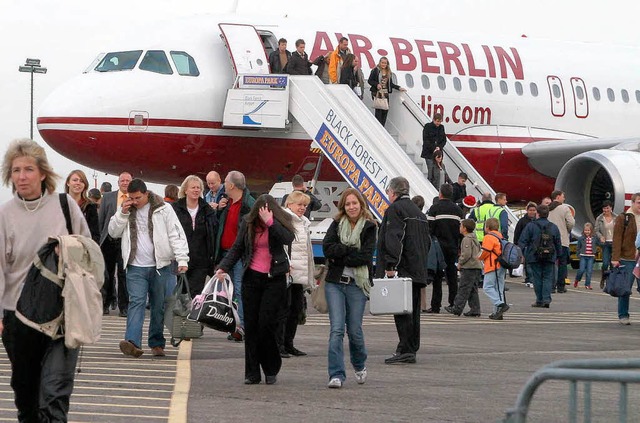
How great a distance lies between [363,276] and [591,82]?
20.2m

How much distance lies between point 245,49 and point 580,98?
28.8 ft

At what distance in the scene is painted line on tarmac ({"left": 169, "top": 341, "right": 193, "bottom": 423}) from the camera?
939 centimetres

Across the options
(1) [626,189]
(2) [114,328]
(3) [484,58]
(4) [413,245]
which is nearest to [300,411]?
(4) [413,245]

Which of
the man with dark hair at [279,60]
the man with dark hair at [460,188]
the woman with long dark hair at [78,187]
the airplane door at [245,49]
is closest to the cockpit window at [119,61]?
the airplane door at [245,49]

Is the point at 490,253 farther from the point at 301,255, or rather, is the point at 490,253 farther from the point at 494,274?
the point at 301,255

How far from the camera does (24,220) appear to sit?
25.2 feet

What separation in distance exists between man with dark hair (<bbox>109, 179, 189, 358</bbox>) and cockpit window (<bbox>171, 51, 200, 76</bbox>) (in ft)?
40.6

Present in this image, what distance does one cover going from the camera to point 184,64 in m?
25.5

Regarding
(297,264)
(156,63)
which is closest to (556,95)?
(156,63)

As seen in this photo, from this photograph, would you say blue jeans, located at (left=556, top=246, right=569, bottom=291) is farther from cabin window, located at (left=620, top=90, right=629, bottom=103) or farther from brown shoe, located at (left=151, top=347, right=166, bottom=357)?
brown shoe, located at (left=151, top=347, right=166, bottom=357)

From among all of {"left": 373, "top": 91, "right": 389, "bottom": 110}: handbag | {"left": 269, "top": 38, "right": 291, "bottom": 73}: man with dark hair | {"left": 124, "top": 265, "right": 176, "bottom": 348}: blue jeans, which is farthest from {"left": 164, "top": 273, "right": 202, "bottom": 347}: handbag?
{"left": 373, "top": 91, "right": 389, "bottom": 110}: handbag

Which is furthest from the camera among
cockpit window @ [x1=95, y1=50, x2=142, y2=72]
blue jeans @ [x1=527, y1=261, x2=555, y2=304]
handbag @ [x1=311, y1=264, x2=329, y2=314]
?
cockpit window @ [x1=95, y1=50, x2=142, y2=72]

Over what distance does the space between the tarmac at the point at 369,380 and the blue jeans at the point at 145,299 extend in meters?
0.23

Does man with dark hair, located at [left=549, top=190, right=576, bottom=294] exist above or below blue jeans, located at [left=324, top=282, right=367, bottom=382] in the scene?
above
